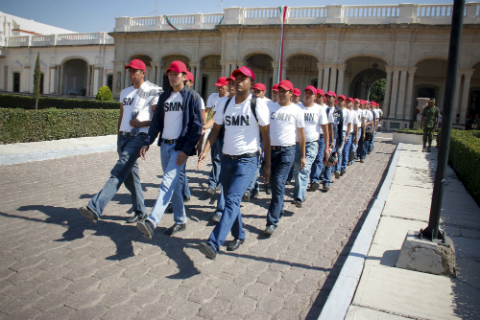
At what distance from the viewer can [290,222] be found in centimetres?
545

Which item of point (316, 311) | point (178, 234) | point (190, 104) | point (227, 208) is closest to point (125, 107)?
point (190, 104)

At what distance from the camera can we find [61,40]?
136 feet

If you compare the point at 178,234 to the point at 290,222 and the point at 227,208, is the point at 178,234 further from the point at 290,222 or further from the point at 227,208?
the point at 290,222

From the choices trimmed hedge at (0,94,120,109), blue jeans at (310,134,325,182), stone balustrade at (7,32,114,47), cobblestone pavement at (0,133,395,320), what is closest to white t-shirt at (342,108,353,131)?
blue jeans at (310,134,325,182)

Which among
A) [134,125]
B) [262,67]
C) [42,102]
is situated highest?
[262,67]

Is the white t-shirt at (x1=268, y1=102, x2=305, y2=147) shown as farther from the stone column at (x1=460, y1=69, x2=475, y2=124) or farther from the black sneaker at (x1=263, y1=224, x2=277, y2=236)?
the stone column at (x1=460, y1=69, x2=475, y2=124)

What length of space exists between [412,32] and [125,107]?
23481mm

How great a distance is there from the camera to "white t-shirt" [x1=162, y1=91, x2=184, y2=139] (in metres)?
4.37

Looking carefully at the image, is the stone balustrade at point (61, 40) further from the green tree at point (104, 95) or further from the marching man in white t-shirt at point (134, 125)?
the marching man in white t-shirt at point (134, 125)

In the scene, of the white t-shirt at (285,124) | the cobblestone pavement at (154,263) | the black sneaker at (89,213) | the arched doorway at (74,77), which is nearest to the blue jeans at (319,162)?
the cobblestone pavement at (154,263)

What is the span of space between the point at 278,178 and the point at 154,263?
184 centimetres

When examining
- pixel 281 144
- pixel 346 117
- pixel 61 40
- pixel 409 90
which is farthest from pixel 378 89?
pixel 281 144

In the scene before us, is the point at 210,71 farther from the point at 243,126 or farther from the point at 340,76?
the point at 243,126

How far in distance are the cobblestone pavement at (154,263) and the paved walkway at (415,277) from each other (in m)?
0.38
